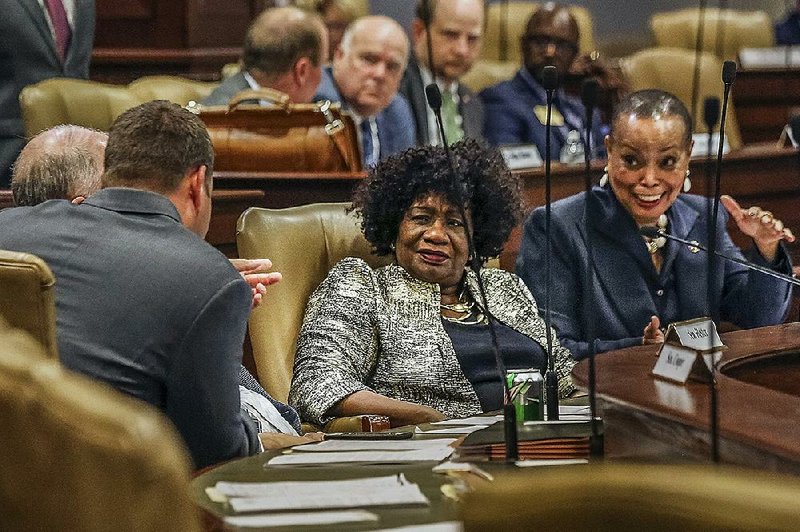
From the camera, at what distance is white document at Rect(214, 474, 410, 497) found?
164 cm

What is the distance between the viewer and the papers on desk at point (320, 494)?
1.57 meters

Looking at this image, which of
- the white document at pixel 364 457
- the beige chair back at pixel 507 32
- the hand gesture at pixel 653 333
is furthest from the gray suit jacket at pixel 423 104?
the white document at pixel 364 457

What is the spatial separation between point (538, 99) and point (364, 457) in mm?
3914

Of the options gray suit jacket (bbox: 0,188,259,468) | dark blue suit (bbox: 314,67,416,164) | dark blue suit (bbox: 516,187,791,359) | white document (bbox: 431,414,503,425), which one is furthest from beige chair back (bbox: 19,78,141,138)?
white document (bbox: 431,414,503,425)

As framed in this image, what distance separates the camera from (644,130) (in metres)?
3.12

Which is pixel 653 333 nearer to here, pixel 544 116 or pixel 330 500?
pixel 330 500

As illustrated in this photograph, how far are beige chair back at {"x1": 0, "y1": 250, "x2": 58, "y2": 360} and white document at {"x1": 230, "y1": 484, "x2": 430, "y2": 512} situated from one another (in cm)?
41

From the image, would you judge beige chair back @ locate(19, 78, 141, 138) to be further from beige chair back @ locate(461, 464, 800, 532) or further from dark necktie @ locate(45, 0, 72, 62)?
beige chair back @ locate(461, 464, 800, 532)

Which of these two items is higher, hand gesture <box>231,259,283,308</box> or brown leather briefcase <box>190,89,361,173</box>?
brown leather briefcase <box>190,89,361,173</box>

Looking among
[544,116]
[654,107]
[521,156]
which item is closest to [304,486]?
[654,107]

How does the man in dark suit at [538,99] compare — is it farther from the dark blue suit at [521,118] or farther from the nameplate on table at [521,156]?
the nameplate on table at [521,156]

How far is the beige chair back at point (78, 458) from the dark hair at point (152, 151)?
1.20 m

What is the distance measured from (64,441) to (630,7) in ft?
25.3

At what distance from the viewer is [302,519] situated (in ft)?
4.89
